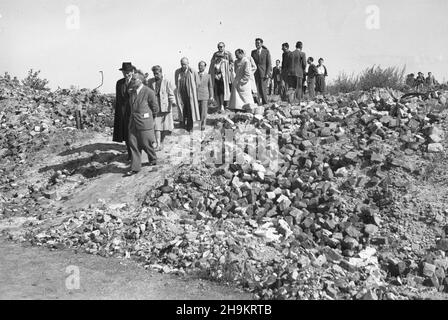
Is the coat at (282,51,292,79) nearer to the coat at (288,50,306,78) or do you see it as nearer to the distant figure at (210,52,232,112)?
the coat at (288,50,306,78)

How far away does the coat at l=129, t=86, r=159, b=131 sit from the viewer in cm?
874

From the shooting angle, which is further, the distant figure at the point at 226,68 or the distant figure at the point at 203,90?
the distant figure at the point at 226,68

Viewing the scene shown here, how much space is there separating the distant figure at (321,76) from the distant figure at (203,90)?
465cm

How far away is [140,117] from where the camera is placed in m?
8.74

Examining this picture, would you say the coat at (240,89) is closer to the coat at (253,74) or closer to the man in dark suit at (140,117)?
the coat at (253,74)

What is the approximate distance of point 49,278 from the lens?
19.4ft

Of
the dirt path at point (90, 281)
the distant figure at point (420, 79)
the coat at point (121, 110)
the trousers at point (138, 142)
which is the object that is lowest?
the dirt path at point (90, 281)

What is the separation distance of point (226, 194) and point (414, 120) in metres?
3.92

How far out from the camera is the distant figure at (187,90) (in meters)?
10.1

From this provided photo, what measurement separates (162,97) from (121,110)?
81 cm

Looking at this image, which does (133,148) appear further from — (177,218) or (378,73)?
(378,73)

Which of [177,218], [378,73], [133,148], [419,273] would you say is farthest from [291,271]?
[378,73]

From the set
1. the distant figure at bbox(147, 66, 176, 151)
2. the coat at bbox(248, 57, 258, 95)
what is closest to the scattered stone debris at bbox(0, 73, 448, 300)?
the coat at bbox(248, 57, 258, 95)

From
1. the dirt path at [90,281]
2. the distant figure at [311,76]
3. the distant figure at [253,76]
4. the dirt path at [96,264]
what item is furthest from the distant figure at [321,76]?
the dirt path at [90,281]
